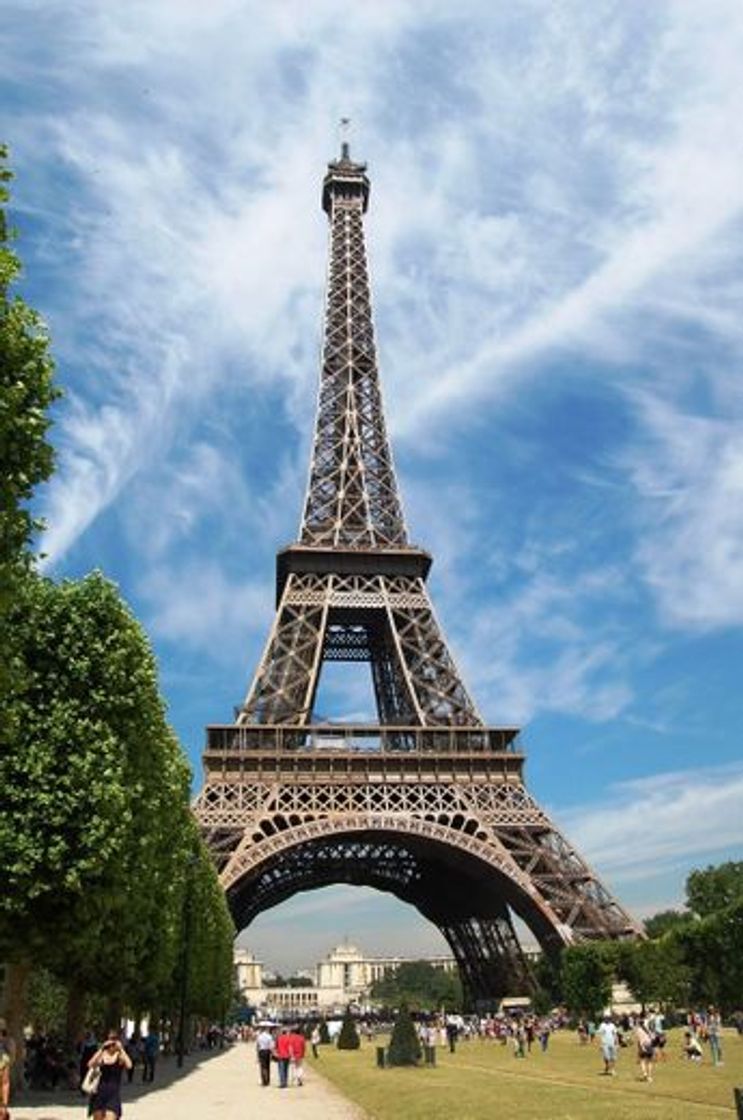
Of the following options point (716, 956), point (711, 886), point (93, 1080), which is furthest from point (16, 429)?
point (711, 886)

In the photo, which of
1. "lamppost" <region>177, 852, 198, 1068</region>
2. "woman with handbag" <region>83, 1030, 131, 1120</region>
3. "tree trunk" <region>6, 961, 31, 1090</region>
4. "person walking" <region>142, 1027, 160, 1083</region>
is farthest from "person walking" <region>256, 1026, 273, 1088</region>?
"woman with handbag" <region>83, 1030, 131, 1120</region>

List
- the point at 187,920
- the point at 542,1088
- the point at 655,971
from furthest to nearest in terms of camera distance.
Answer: the point at 655,971, the point at 187,920, the point at 542,1088

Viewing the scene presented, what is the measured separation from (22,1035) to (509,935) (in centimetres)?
5335

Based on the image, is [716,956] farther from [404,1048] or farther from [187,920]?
[187,920]

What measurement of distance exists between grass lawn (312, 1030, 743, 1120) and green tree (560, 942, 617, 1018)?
33.6 ft

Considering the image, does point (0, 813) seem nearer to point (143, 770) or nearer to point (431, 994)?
point (143, 770)

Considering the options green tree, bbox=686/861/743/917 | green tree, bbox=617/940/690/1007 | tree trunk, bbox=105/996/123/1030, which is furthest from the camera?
green tree, bbox=686/861/743/917

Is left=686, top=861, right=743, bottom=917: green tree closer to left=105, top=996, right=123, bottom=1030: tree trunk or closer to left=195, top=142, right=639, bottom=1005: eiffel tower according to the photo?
left=195, top=142, right=639, bottom=1005: eiffel tower

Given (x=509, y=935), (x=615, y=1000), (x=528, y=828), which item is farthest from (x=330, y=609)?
(x=615, y=1000)

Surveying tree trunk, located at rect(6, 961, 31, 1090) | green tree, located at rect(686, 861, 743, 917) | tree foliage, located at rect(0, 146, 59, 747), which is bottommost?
tree trunk, located at rect(6, 961, 31, 1090)

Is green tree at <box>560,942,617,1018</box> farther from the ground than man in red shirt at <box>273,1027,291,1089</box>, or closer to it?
farther from the ground

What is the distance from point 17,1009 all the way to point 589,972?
36.3m

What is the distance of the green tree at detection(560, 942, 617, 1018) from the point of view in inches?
2052

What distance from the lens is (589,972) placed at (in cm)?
5209
